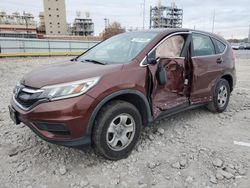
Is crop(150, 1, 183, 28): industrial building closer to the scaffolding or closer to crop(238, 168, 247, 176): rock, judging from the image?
the scaffolding

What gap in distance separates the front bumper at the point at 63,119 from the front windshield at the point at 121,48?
916 millimetres

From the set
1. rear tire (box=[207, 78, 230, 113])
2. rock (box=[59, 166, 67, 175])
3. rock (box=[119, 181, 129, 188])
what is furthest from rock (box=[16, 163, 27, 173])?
rear tire (box=[207, 78, 230, 113])

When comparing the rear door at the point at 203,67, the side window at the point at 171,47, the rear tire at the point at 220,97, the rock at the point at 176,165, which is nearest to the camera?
the rock at the point at 176,165

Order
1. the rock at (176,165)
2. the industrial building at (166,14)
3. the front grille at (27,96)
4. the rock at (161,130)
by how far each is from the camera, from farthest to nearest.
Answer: the industrial building at (166,14)
the rock at (161,130)
the rock at (176,165)
the front grille at (27,96)

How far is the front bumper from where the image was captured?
7.88 ft

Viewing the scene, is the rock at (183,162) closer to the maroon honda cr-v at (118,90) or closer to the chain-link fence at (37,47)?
the maroon honda cr-v at (118,90)

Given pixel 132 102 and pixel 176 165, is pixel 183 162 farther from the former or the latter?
pixel 132 102

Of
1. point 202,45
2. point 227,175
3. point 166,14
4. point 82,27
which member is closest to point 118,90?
point 227,175

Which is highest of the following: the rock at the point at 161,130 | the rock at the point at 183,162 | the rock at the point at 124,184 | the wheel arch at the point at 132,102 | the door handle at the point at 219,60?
the door handle at the point at 219,60

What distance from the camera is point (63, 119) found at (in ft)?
7.89

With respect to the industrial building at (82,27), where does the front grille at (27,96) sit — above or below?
below

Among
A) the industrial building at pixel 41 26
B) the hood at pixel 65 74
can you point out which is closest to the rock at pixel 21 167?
the hood at pixel 65 74

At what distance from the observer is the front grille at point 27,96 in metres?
2.51

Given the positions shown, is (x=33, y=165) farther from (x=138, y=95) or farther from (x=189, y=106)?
(x=189, y=106)
